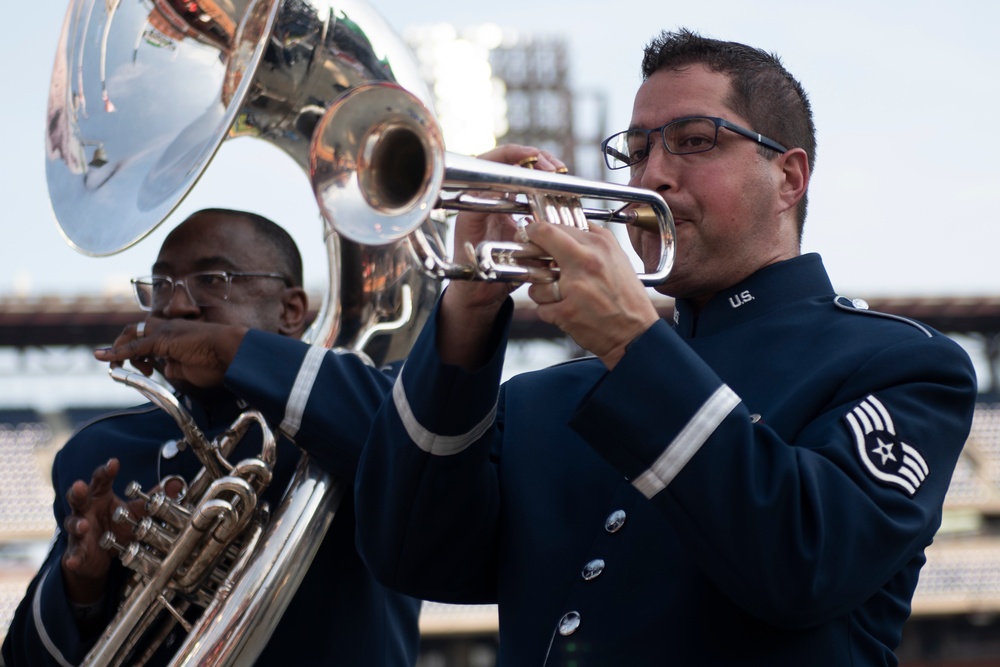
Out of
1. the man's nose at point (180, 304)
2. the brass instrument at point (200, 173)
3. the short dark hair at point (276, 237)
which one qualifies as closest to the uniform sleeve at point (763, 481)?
the brass instrument at point (200, 173)

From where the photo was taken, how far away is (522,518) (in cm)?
229

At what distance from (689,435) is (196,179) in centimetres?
152

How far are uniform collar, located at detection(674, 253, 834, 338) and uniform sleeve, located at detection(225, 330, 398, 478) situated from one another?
914 mm

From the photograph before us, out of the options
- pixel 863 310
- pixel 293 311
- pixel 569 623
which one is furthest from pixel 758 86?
pixel 293 311

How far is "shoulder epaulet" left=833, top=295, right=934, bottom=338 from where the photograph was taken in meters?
2.17

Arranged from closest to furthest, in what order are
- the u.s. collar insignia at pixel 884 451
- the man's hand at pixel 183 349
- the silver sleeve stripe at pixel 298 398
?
the u.s. collar insignia at pixel 884 451, the silver sleeve stripe at pixel 298 398, the man's hand at pixel 183 349

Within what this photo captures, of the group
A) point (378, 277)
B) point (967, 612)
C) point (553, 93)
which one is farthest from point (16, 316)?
point (378, 277)

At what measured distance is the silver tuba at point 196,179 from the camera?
296cm

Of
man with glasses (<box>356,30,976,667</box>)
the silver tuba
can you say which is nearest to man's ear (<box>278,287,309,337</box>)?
the silver tuba

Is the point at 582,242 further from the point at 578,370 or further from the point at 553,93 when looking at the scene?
the point at 553,93

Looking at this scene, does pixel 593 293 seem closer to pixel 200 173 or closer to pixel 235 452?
pixel 200 173

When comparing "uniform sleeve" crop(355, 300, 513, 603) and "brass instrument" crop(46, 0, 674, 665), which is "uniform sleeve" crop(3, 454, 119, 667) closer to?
"brass instrument" crop(46, 0, 674, 665)

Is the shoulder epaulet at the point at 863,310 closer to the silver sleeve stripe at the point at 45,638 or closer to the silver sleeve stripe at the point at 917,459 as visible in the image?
the silver sleeve stripe at the point at 917,459

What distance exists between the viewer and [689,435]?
6.05 feet
